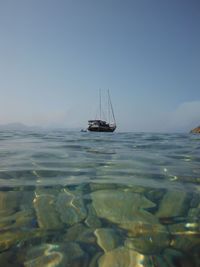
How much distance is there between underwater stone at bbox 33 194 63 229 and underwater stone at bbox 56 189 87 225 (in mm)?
78

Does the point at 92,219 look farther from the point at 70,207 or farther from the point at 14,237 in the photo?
the point at 14,237

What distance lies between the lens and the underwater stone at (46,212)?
2.82 meters

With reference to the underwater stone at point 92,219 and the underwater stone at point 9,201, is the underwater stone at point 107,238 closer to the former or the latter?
the underwater stone at point 92,219

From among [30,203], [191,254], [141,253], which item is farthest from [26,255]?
[191,254]

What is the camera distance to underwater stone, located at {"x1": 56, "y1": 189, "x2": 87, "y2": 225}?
9.90 ft

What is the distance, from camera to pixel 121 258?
2.22 m

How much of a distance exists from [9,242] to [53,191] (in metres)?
1.57

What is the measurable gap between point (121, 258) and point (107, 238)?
331mm

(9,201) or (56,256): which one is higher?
(9,201)

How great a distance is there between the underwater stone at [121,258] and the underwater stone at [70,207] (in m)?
0.76

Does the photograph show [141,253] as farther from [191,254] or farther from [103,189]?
[103,189]

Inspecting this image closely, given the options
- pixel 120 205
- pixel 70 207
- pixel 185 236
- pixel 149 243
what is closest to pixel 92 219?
pixel 70 207

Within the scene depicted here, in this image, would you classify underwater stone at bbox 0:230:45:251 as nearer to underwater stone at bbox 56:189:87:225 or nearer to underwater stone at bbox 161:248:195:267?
underwater stone at bbox 56:189:87:225

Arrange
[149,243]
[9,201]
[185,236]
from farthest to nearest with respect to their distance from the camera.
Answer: [9,201], [185,236], [149,243]
